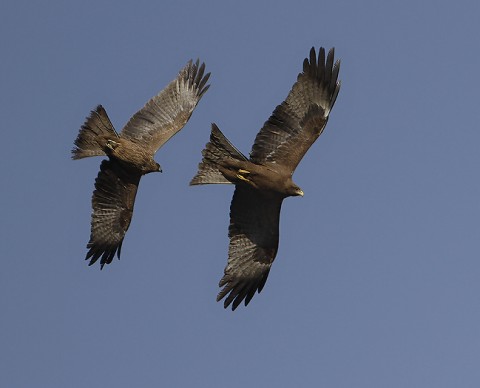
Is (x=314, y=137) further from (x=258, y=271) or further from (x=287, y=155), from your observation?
(x=258, y=271)

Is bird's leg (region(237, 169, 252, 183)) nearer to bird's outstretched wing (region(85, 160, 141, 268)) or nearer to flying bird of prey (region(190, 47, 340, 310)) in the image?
flying bird of prey (region(190, 47, 340, 310))

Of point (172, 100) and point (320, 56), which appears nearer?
point (320, 56)

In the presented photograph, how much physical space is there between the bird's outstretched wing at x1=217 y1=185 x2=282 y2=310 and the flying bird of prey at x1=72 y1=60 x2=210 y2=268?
1.84m

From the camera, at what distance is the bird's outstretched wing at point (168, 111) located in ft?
76.9

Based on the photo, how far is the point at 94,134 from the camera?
22672mm

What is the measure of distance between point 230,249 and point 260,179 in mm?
1550

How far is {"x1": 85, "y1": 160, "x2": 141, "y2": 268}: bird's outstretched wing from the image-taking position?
75.6 feet

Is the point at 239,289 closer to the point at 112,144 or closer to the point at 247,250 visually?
the point at 247,250

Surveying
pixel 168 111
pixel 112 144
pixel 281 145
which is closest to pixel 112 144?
pixel 112 144

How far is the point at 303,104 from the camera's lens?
2106 centimetres

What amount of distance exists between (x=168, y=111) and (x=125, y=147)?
5.78ft

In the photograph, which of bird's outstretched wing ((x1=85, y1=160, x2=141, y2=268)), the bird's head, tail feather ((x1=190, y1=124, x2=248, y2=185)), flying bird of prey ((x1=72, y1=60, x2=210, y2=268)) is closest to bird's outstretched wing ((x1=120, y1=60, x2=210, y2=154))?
flying bird of prey ((x1=72, y1=60, x2=210, y2=268))

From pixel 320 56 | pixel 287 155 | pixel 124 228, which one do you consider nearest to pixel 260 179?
pixel 287 155

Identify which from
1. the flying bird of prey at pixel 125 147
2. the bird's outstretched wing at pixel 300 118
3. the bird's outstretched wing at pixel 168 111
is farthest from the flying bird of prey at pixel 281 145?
the bird's outstretched wing at pixel 168 111
